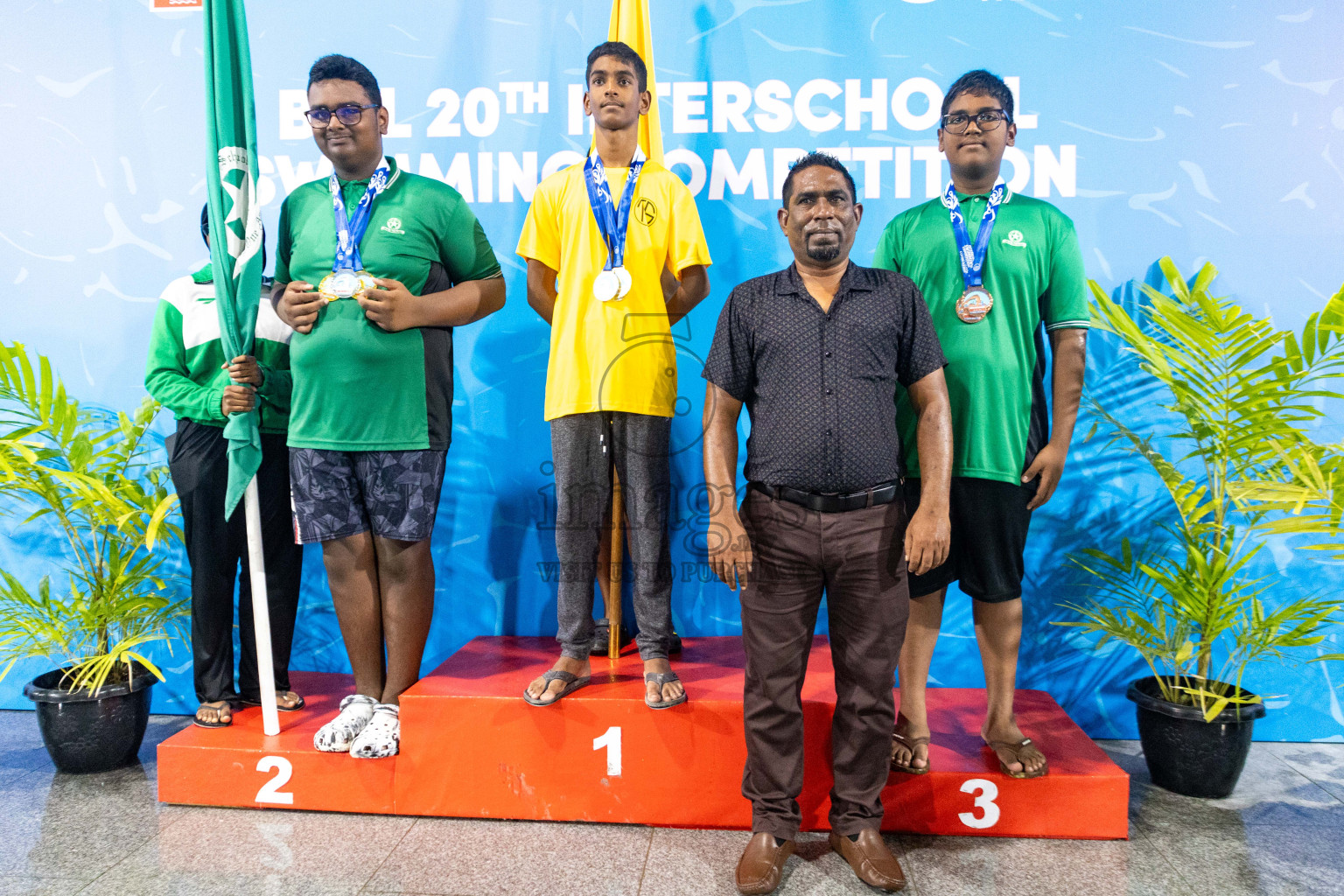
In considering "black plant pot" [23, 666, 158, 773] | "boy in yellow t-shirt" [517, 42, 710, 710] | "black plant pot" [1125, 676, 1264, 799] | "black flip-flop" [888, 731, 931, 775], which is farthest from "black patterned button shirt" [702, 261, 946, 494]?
"black plant pot" [23, 666, 158, 773]

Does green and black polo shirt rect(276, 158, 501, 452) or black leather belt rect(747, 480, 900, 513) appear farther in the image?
green and black polo shirt rect(276, 158, 501, 452)

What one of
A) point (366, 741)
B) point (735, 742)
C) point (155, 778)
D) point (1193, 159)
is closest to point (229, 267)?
point (366, 741)

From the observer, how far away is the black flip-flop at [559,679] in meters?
2.51

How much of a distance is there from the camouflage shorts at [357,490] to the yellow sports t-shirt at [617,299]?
1.57 feet

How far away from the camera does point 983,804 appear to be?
247cm

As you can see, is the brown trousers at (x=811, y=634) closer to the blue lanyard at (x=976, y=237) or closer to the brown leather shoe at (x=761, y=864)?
the brown leather shoe at (x=761, y=864)

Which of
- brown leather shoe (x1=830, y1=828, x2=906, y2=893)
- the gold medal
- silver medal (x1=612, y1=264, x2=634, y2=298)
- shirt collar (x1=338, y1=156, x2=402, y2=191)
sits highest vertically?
shirt collar (x1=338, y1=156, x2=402, y2=191)

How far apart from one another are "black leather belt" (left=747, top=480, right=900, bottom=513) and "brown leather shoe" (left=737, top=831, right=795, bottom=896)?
0.87 m

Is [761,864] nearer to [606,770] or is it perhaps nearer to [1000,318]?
[606,770]

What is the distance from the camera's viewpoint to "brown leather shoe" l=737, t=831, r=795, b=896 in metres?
2.15

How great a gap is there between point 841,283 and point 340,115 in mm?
1589

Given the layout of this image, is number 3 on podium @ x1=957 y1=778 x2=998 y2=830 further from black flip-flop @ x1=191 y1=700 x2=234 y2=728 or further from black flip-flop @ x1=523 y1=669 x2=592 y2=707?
black flip-flop @ x1=191 y1=700 x2=234 y2=728

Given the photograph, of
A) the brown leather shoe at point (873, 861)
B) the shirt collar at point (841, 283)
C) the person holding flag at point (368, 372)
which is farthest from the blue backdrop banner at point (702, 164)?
the brown leather shoe at point (873, 861)

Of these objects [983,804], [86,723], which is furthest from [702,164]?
[86,723]
